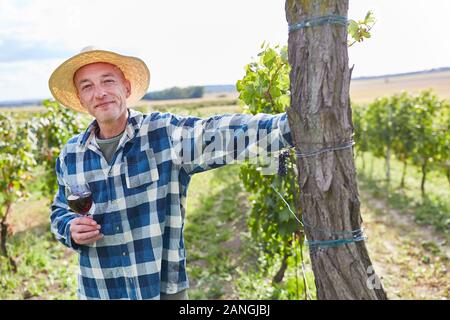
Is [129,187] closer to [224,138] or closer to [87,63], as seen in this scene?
[224,138]

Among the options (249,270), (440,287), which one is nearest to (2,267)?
(249,270)

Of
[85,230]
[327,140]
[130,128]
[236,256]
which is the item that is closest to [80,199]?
[85,230]

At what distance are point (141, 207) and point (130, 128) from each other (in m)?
0.40

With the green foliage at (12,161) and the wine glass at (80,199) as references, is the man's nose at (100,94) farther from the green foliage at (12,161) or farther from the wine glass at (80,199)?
the green foliage at (12,161)

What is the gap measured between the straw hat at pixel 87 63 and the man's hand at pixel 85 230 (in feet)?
2.62

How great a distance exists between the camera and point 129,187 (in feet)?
7.47

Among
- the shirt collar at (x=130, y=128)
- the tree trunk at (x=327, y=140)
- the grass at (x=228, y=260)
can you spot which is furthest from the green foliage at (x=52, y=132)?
the tree trunk at (x=327, y=140)

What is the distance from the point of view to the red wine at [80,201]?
2193mm

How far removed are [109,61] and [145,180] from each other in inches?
26.5

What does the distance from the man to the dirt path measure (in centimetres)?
357

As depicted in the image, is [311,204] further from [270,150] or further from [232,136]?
[232,136]

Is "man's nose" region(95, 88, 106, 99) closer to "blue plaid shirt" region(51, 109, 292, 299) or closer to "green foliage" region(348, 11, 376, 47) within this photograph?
"blue plaid shirt" region(51, 109, 292, 299)

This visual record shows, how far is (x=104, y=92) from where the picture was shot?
7.45 ft

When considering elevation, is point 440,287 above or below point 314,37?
below
